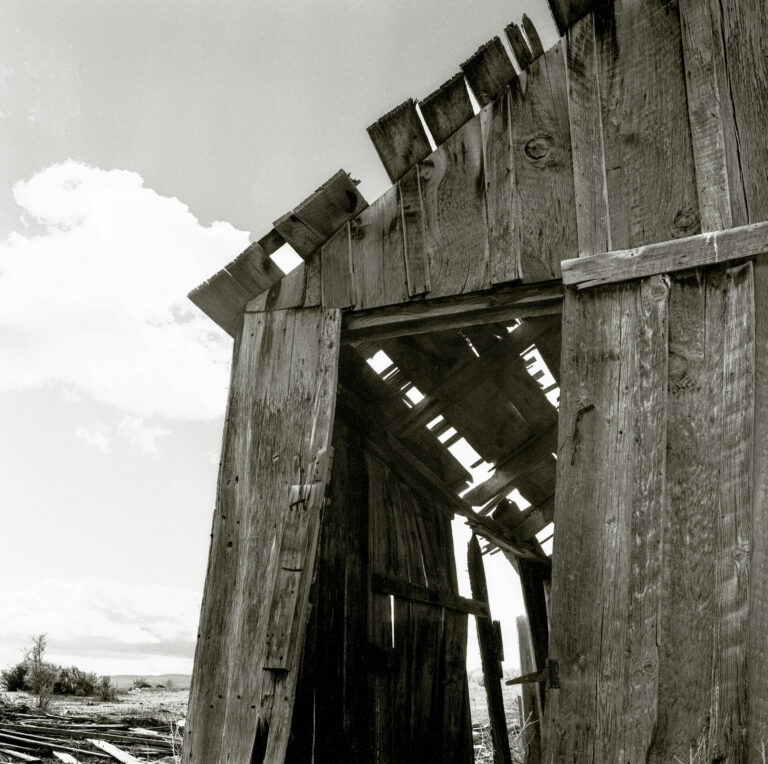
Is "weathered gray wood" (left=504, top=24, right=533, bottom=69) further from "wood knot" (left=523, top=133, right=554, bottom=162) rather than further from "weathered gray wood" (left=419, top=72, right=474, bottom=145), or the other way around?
"wood knot" (left=523, top=133, right=554, bottom=162)

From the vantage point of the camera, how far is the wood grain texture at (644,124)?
3.30 m

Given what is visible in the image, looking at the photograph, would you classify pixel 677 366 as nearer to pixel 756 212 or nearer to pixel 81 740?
pixel 756 212

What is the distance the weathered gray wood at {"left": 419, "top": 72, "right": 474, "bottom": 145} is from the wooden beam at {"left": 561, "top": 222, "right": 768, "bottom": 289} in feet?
3.56

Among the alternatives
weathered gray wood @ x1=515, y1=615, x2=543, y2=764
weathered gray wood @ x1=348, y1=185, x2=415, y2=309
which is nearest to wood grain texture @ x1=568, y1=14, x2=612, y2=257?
weathered gray wood @ x1=348, y1=185, x2=415, y2=309

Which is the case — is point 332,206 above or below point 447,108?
below

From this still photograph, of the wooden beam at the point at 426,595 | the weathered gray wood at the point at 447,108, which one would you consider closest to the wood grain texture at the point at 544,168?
the weathered gray wood at the point at 447,108

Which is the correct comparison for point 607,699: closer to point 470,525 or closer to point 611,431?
point 611,431

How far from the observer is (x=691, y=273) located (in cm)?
314

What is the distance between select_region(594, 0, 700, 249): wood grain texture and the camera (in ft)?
10.8

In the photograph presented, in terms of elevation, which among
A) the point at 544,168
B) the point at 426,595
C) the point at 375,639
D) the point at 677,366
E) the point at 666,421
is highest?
the point at 544,168

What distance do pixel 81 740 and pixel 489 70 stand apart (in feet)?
23.9

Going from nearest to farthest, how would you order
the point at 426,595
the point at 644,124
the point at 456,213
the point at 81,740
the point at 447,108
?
the point at 644,124, the point at 456,213, the point at 447,108, the point at 426,595, the point at 81,740

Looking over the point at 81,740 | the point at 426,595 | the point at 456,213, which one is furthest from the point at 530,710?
the point at 456,213

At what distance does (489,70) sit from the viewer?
379 cm
